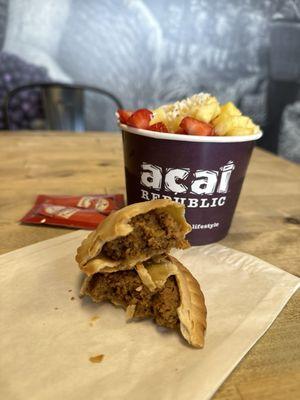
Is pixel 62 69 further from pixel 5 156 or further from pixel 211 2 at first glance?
pixel 5 156

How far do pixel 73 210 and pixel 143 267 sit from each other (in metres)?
0.32

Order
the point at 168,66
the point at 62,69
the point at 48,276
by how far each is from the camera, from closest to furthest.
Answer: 1. the point at 48,276
2. the point at 62,69
3. the point at 168,66

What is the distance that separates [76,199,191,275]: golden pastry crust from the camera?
1.44ft

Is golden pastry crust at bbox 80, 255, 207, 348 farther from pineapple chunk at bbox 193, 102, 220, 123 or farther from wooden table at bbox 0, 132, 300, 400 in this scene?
pineapple chunk at bbox 193, 102, 220, 123

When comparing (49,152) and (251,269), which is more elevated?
(251,269)

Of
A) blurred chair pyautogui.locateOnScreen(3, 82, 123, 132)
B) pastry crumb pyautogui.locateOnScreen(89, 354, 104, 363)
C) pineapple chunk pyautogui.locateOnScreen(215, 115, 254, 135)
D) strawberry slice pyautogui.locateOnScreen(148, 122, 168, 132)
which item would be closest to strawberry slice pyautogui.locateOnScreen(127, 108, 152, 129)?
strawberry slice pyautogui.locateOnScreen(148, 122, 168, 132)

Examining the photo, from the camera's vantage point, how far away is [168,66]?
2289mm

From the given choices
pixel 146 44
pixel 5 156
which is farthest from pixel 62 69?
pixel 5 156

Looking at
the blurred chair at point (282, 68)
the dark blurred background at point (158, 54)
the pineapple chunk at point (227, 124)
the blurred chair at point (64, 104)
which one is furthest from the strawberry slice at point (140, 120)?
the blurred chair at point (282, 68)

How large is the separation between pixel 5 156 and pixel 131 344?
89 cm

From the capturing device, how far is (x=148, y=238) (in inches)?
17.8

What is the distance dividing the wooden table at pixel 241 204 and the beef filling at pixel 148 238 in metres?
0.16

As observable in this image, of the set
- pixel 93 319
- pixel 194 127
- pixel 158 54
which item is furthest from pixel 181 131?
pixel 158 54

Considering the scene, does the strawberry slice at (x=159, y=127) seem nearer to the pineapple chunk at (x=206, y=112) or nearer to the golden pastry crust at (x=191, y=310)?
the pineapple chunk at (x=206, y=112)
